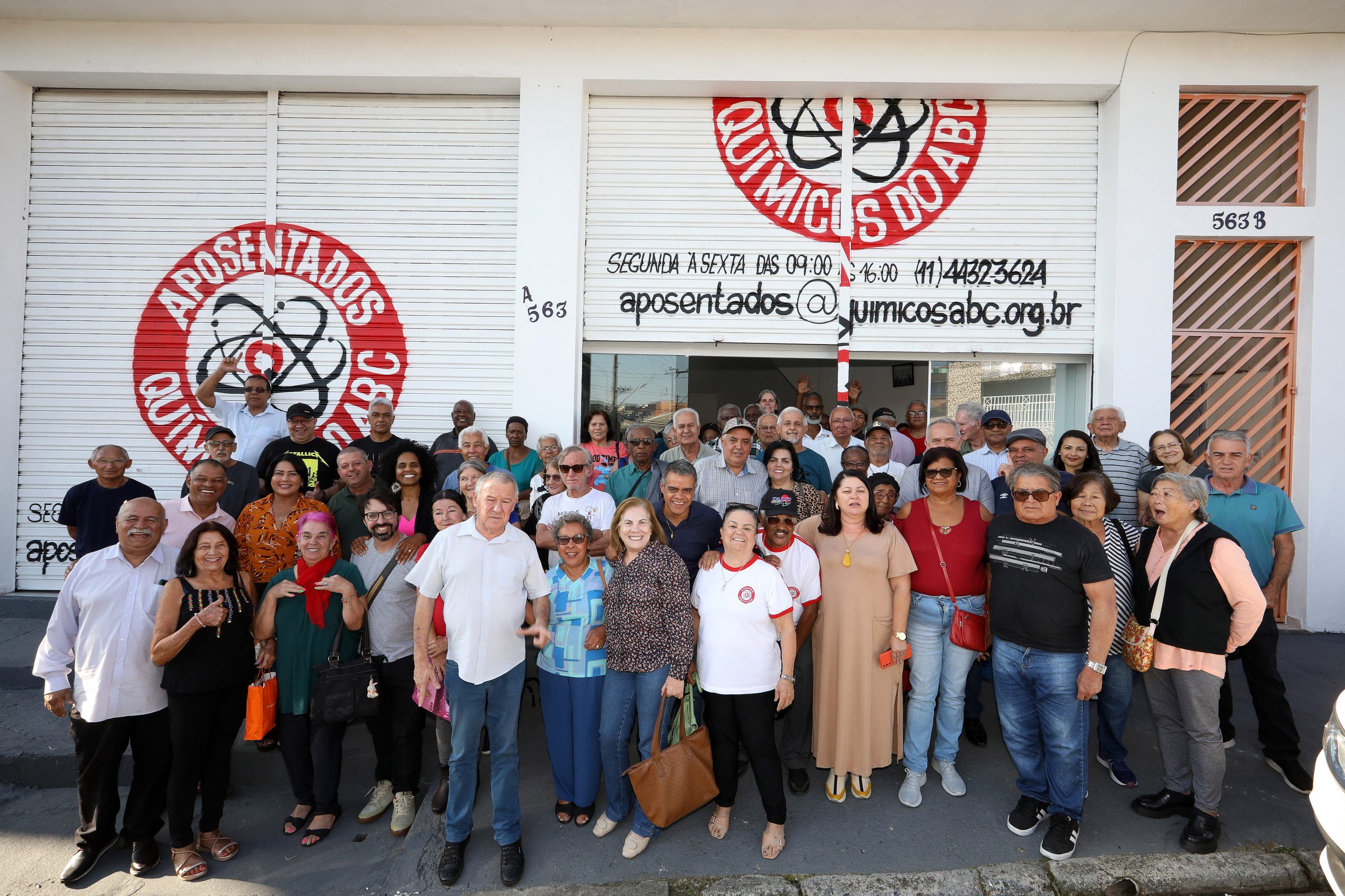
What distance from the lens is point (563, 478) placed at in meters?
4.65

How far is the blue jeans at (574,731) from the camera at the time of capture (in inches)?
141

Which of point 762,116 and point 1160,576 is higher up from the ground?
point 762,116

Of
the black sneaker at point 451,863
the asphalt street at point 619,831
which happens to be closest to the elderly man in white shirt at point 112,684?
the asphalt street at point 619,831

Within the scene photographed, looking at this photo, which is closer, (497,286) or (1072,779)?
(1072,779)

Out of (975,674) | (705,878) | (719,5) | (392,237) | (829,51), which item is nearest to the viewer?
(705,878)

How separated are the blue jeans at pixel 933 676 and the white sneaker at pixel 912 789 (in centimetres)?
3

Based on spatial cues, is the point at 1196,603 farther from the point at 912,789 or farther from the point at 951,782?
the point at 912,789

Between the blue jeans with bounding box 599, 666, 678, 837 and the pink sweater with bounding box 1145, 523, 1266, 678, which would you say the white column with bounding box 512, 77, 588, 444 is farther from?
the pink sweater with bounding box 1145, 523, 1266, 678

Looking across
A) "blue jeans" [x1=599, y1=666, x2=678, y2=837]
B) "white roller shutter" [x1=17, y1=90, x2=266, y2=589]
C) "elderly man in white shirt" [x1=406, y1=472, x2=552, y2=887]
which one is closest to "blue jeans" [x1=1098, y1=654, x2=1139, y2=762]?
"blue jeans" [x1=599, y1=666, x2=678, y2=837]

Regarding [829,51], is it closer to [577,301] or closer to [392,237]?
[577,301]

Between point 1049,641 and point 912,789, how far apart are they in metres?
1.20

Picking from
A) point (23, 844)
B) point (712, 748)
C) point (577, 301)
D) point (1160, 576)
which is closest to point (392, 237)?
point (577, 301)

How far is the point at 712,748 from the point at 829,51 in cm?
666

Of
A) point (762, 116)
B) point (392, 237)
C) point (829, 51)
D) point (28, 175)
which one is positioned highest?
point (829, 51)
